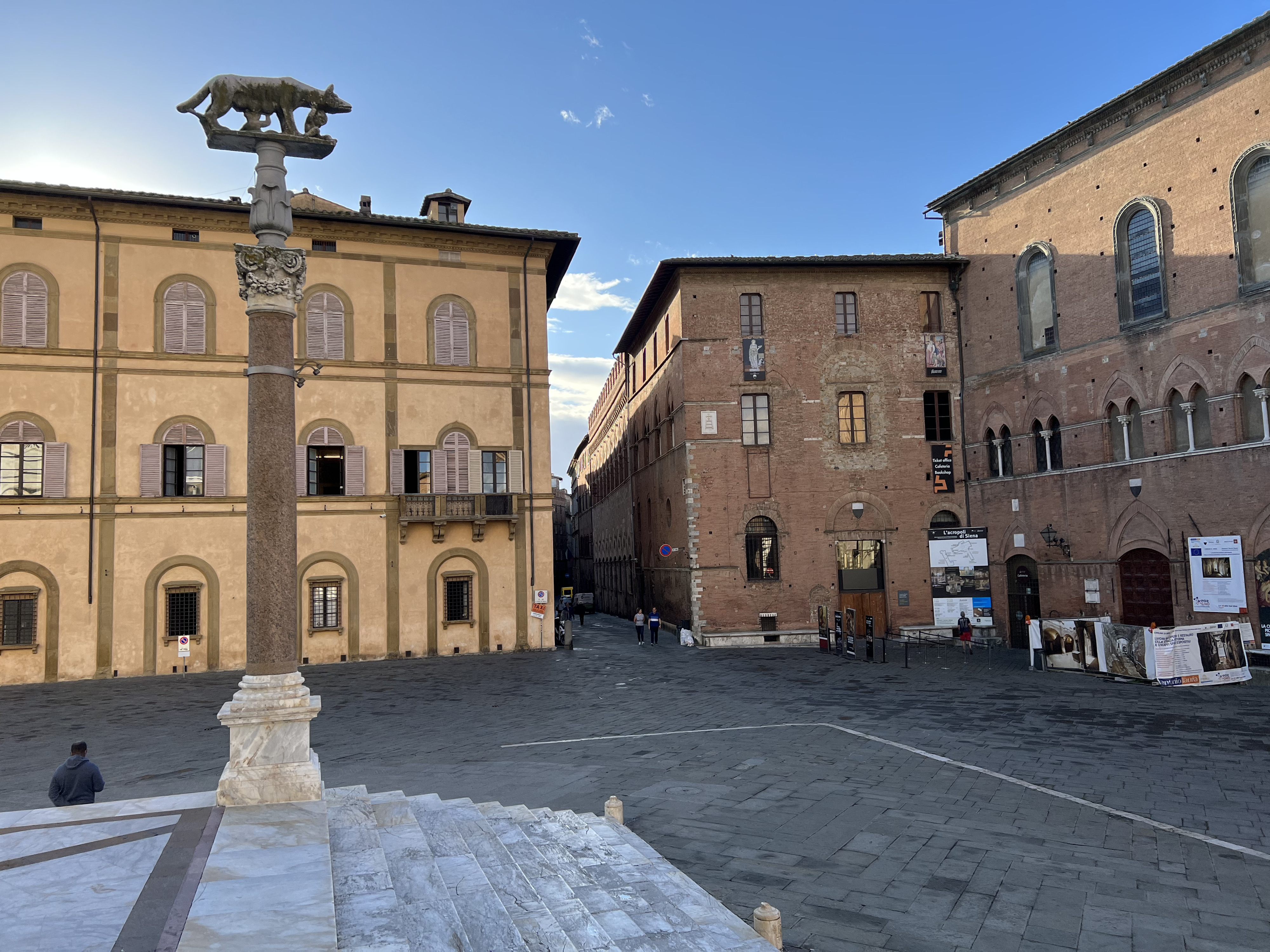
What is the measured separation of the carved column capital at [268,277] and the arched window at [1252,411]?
849 inches

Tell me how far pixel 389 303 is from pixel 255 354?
18.9 m

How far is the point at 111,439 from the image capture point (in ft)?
78.6

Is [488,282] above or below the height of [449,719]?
above

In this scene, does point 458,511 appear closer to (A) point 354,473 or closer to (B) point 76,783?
(A) point 354,473

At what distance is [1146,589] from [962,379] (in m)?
9.85

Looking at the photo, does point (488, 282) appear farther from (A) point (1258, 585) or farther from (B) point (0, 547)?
(A) point (1258, 585)

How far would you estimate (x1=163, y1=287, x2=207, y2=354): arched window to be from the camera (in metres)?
24.7

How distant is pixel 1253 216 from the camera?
20.9 m

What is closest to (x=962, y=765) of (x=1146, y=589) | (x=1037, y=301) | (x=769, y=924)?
(x=769, y=924)

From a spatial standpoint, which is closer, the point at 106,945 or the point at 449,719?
the point at 106,945

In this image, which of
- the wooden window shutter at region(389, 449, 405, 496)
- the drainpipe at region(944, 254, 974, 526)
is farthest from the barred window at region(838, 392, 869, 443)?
the wooden window shutter at region(389, 449, 405, 496)

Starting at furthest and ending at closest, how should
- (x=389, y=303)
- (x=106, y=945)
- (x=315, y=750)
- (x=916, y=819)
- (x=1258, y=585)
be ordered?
(x=389, y=303) → (x=1258, y=585) → (x=315, y=750) → (x=916, y=819) → (x=106, y=945)

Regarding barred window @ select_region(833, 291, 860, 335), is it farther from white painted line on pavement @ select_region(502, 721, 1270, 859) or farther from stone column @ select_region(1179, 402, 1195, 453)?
white painted line on pavement @ select_region(502, 721, 1270, 859)

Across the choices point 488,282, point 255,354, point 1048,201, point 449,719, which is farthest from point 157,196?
point 1048,201
